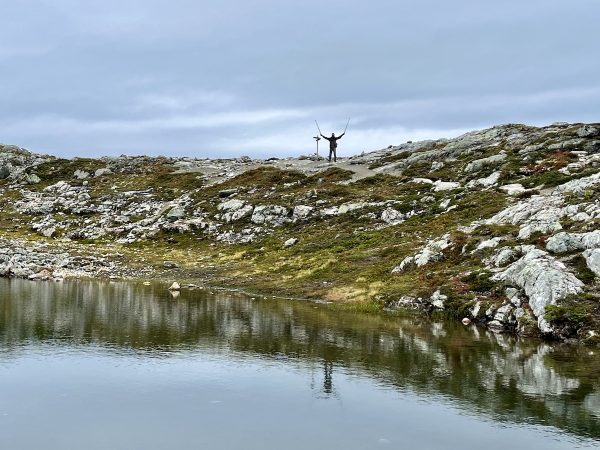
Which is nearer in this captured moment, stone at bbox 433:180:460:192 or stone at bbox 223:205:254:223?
stone at bbox 433:180:460:192

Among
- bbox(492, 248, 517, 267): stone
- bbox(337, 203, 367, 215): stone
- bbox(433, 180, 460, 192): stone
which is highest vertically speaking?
bbox(433, 180, 460, 192): stone

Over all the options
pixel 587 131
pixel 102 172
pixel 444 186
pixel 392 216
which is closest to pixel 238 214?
pixel 392 216

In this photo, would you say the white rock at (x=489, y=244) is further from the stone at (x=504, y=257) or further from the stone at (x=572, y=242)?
the stone at (x=572, y=242)

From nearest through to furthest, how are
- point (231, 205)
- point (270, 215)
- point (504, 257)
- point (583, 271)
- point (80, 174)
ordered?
point (583, 271) < point (504, 257) < point (270, 215) < point (231, 205) < point (80, 174)

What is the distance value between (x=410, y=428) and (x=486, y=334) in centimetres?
2092

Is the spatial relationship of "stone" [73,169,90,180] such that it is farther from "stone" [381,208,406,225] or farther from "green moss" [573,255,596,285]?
"green moss" [573,255,596,285]

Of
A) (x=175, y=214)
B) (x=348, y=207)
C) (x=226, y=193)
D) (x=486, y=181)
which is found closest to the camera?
(x=486, y=181)

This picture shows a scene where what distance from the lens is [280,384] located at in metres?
26.5

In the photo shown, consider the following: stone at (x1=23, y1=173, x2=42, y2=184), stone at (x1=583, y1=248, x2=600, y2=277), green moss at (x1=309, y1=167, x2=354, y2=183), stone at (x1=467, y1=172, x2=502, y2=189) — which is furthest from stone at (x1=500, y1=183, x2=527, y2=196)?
stone at (x1=23, y1=173, x2=42, y2=184)

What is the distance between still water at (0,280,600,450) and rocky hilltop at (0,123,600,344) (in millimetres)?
6125

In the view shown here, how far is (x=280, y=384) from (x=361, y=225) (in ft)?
185

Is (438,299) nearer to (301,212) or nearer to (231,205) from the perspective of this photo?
(301,212)

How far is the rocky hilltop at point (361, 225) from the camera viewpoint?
147 ft

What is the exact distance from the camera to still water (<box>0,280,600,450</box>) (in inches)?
787
